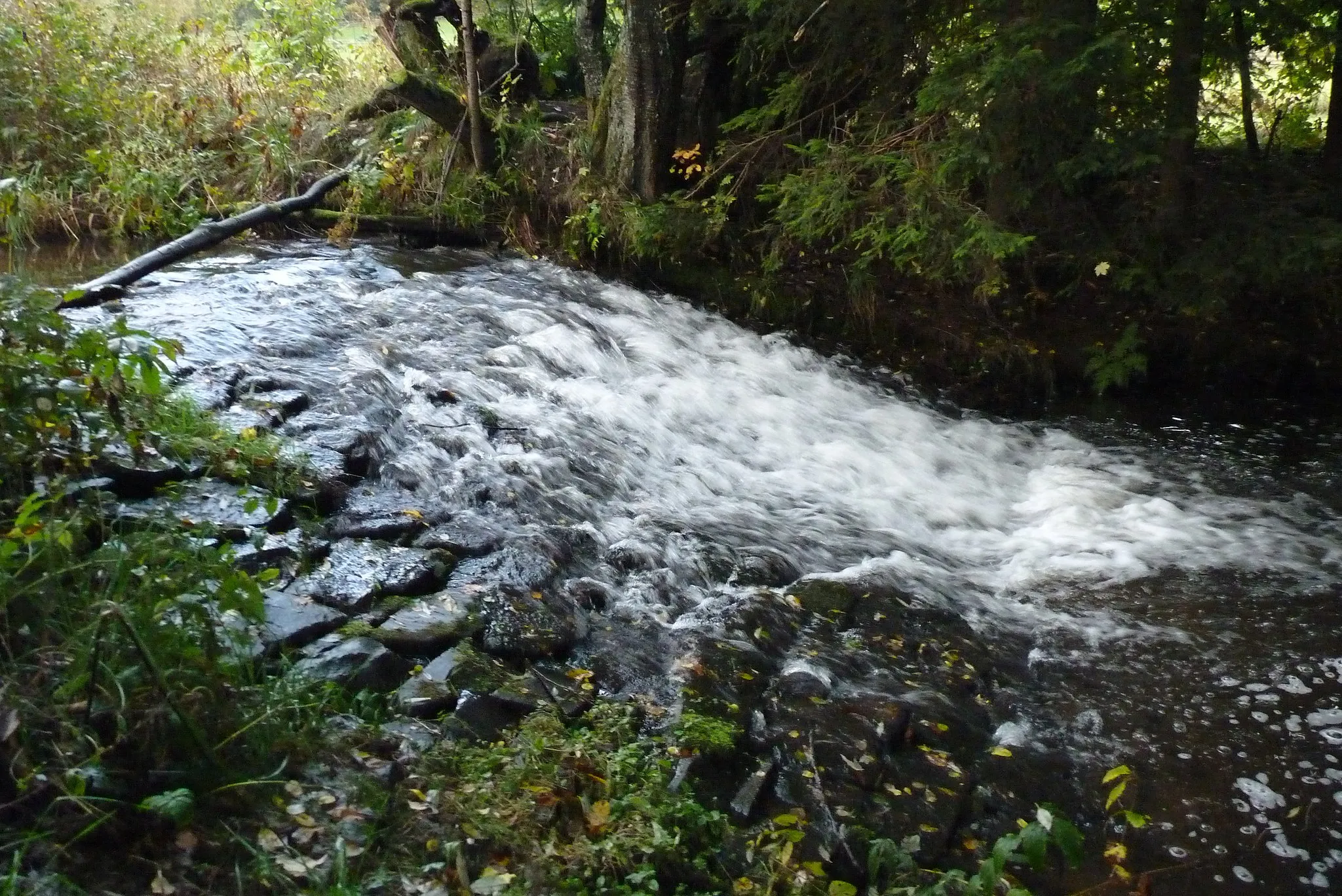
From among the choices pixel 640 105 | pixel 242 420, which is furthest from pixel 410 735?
pixel 640 105

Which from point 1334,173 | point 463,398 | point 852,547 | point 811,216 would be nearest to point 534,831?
point 852,547

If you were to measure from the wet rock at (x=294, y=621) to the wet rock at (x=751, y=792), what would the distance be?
1.64 meters

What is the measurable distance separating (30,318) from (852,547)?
163 inches

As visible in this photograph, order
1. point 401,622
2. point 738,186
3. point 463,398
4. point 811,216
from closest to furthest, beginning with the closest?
point 401,622 → point 463,398 → point 811,216 → point 738,186

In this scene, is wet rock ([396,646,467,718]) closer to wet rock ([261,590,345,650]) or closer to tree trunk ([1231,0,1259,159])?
wet rock ([261,590,345,650])

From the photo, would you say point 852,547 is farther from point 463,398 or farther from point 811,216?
point 811,216

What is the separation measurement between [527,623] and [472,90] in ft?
23.6

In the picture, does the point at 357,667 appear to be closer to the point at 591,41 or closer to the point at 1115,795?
the point at 1115,795

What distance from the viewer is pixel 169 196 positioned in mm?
10281

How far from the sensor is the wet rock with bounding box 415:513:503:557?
15.1 feet

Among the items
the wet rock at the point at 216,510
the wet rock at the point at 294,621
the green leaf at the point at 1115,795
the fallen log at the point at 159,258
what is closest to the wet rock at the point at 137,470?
the wet rock at the point at 216,510

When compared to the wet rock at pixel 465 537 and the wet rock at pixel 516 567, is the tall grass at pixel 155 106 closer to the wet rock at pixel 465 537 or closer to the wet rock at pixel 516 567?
the wet rock at pixel 465 537

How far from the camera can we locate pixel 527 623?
4133 millimetres

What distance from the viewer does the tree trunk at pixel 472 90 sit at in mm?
9672
